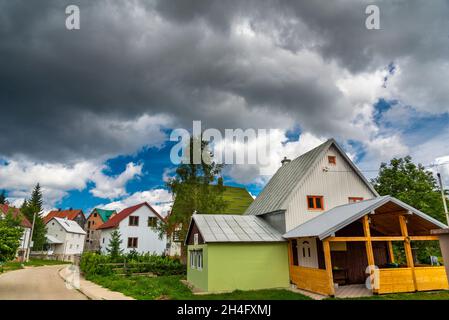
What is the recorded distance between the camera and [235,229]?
18.1 m

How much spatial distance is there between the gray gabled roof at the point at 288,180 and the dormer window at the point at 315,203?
1397mm

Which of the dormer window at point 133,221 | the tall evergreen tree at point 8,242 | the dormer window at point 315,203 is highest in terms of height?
the dormer window at point 133,221

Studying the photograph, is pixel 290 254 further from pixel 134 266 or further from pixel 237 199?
pixel 237 199

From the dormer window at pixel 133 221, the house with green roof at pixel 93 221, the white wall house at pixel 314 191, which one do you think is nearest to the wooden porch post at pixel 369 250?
the white wall house at pixel 314 191

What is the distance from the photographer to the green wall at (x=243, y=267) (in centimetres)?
1602

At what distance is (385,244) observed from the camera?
18688 millimetres

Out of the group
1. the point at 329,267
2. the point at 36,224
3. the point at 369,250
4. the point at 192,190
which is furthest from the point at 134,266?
the point at 36,224

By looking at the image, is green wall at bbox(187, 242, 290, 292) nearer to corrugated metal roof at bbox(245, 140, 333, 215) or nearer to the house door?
the house door

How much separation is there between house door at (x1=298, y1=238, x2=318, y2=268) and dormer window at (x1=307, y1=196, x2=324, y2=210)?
7.23 feet

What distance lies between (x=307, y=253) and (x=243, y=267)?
4.00 m

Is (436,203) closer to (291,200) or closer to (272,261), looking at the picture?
(291,200)

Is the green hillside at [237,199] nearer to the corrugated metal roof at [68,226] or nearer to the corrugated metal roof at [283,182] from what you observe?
the corrugated metal roof at [283,182]
